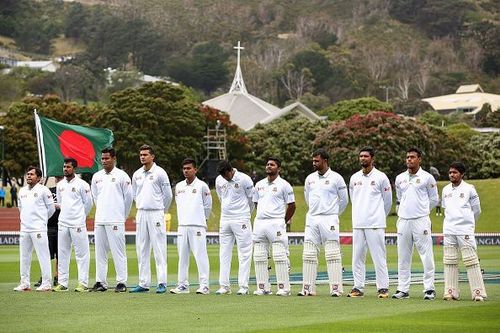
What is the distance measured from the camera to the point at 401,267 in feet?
63.8

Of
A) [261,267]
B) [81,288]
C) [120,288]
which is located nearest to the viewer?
[261,267]

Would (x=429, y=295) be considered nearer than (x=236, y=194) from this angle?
Yes

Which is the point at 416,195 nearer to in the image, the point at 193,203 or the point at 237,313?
the point at 193,203

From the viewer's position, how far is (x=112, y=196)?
2097 cm

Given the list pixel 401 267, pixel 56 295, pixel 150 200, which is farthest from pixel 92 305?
pixel 401 267

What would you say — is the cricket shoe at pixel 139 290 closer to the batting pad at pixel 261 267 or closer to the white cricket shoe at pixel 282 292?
the batting pad at pixel 261 267

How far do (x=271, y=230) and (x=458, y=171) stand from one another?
2958mm

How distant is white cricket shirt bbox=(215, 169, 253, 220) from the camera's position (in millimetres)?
20719

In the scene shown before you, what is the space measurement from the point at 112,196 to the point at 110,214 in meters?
0.29

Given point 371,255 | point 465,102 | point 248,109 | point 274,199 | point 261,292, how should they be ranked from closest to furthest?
1. point 371,255
2. point 261,292
3. point 274,199
4. point 248,109
5. point 465,102

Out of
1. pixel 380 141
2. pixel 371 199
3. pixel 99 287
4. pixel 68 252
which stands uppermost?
pixel 380 141

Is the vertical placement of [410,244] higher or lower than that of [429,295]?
higher

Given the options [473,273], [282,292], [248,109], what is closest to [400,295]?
[473,273]

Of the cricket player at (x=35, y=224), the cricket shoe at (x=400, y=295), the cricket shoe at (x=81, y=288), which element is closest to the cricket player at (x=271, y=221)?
the cricket shoe at (x=400, y=295)
